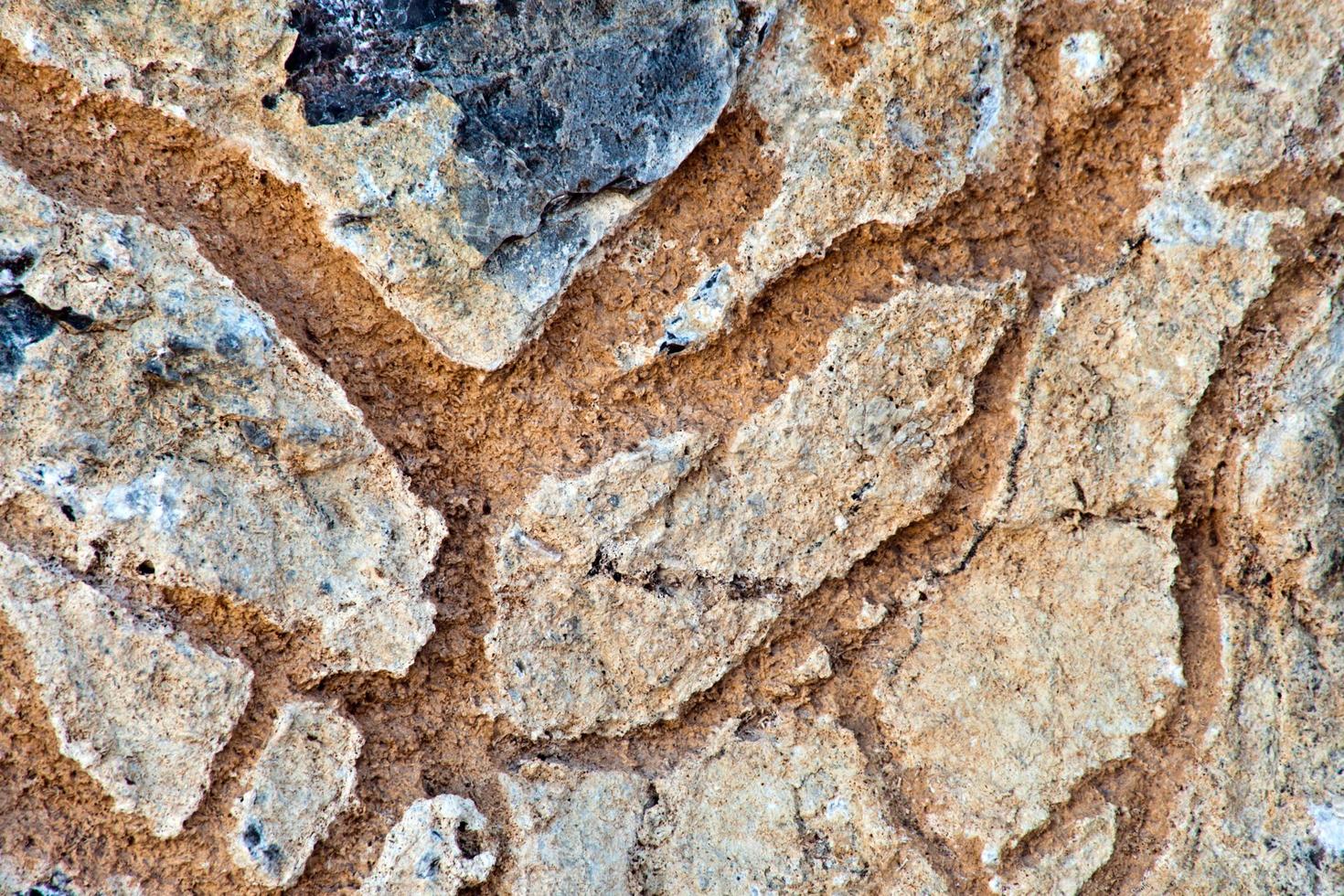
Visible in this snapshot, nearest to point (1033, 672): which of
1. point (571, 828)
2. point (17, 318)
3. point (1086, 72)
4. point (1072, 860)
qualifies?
point (1072, 860)

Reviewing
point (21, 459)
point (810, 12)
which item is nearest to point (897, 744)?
point (810, 12)

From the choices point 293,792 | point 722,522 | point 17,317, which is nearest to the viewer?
point 17,317

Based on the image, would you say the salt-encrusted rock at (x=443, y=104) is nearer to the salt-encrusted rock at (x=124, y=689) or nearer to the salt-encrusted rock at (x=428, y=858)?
the salt-encrusted rock at (x=124, y=689)

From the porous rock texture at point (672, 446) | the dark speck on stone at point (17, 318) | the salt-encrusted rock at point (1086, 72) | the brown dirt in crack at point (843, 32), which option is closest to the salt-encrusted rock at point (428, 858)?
the porous rock texture at point (672, 446)

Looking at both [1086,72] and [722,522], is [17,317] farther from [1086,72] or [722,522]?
[1086,72]

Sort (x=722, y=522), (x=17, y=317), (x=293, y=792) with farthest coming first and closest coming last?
(x=722, y=522) < (x=293, y=792) < (x=17, y=317)

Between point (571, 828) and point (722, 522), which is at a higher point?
point (722, 522)

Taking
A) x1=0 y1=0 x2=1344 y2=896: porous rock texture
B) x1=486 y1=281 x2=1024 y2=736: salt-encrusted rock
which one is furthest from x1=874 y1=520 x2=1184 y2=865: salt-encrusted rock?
x1=486 y1=281 x2=1024 y2=736: salt-encrusted rock

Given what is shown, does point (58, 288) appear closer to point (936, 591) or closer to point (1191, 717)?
point (936, 591)
